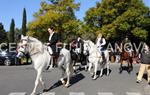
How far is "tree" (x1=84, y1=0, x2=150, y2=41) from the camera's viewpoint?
5281 cm

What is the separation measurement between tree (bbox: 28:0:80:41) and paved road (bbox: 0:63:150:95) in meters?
28.0

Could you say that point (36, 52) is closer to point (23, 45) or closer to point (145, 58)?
point (23, 45)

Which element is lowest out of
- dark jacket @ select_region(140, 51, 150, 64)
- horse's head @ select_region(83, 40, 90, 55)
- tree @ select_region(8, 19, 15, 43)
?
dark jacket @ select_region(140, 51, 150, 64)

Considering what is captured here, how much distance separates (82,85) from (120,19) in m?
33.2

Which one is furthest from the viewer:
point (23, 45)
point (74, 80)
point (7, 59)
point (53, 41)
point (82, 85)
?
point (7, 59)

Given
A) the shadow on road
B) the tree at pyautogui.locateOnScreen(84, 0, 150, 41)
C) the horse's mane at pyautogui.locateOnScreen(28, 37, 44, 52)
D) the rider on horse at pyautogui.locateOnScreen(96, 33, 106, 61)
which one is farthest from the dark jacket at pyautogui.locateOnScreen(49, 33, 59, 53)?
the tree at pyautogui.locateOnScreen(84, 0, 150, 41)

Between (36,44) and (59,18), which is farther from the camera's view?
(59,18)

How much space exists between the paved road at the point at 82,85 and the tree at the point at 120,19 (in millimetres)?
27399

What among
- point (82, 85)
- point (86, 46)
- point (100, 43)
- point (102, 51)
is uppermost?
point (100, 43)

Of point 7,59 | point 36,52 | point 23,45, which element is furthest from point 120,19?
point 23,45

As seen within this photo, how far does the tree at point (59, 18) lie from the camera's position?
53.5 meters

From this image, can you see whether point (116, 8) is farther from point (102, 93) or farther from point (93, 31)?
point (102, 93)

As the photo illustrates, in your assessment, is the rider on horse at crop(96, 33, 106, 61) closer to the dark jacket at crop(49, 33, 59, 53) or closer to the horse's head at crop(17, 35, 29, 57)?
the dark jacket at crop(49, 33, 59, 53)

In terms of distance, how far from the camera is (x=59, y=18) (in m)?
53.7
